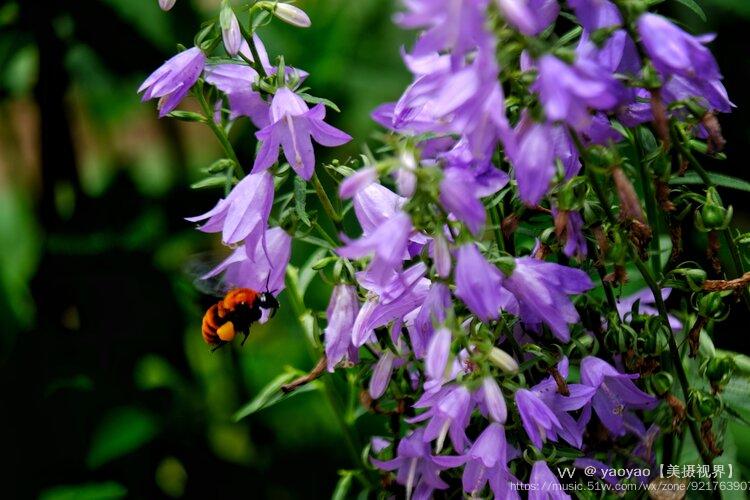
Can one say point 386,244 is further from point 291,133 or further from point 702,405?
point 702,405

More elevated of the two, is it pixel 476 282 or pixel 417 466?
pixel 476 282

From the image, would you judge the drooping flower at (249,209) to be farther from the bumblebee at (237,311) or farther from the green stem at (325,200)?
the bumblebee at (237,311)

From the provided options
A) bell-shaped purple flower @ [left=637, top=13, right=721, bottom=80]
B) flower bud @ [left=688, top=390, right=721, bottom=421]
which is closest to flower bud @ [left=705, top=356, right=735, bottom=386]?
flower bud @ [left=688, top=390, right=721, bottom=421]

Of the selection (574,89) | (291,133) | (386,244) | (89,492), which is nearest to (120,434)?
(89,492)

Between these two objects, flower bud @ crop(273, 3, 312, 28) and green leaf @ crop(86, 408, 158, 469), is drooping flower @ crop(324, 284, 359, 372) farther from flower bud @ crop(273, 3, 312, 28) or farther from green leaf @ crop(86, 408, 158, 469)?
green leaf @ crop(86, 408, 158, 469)

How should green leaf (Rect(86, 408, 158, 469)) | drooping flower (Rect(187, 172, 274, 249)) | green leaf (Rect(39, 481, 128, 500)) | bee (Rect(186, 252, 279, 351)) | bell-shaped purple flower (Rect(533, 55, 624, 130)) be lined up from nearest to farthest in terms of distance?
bell-shaped purple flower (Rect(533, 55, 624, 130)), drooping flower (Rect(187, 172, 274, 249)), bee (Rect(186, 252, 279, 351)), green leaf (Rect(39, 481, 128, 500)), green leaf (Rect(86, 408, 158, 469))

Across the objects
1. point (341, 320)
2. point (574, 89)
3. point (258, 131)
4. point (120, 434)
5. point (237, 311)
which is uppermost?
point (574, 89)

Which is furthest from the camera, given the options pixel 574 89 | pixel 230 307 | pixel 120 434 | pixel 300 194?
pixel 120 434
